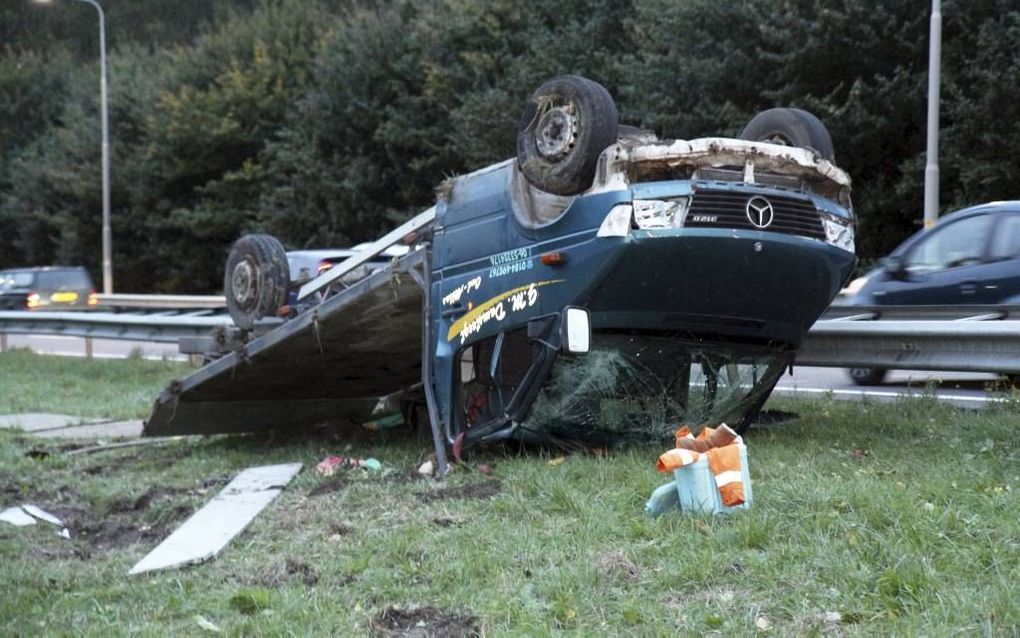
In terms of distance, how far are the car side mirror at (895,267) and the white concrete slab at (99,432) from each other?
7159 millimetres

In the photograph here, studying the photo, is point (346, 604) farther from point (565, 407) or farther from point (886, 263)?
point (886, 263)

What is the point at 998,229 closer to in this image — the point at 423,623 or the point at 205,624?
the point at 423,623

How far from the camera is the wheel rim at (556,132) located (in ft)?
21.9

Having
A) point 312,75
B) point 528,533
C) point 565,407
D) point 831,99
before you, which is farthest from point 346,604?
point 312,75

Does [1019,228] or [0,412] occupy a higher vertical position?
[1019,228]

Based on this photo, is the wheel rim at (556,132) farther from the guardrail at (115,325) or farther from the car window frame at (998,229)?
the guardrail at (115,325)

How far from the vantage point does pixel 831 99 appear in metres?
23.8

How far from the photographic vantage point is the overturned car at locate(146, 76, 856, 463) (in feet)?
21.3

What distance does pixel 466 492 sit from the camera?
261 inches

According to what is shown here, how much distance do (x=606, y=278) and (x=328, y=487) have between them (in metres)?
2.11

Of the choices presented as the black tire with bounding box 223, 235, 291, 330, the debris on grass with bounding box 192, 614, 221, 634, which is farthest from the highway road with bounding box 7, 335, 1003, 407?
the debris on grass with bounding box 192, 614, 221, 634

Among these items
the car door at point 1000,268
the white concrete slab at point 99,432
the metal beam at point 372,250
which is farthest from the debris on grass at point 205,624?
the car door at point 1000,268

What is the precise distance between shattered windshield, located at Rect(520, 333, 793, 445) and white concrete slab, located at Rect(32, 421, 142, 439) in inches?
189

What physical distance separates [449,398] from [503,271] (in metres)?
0.90
